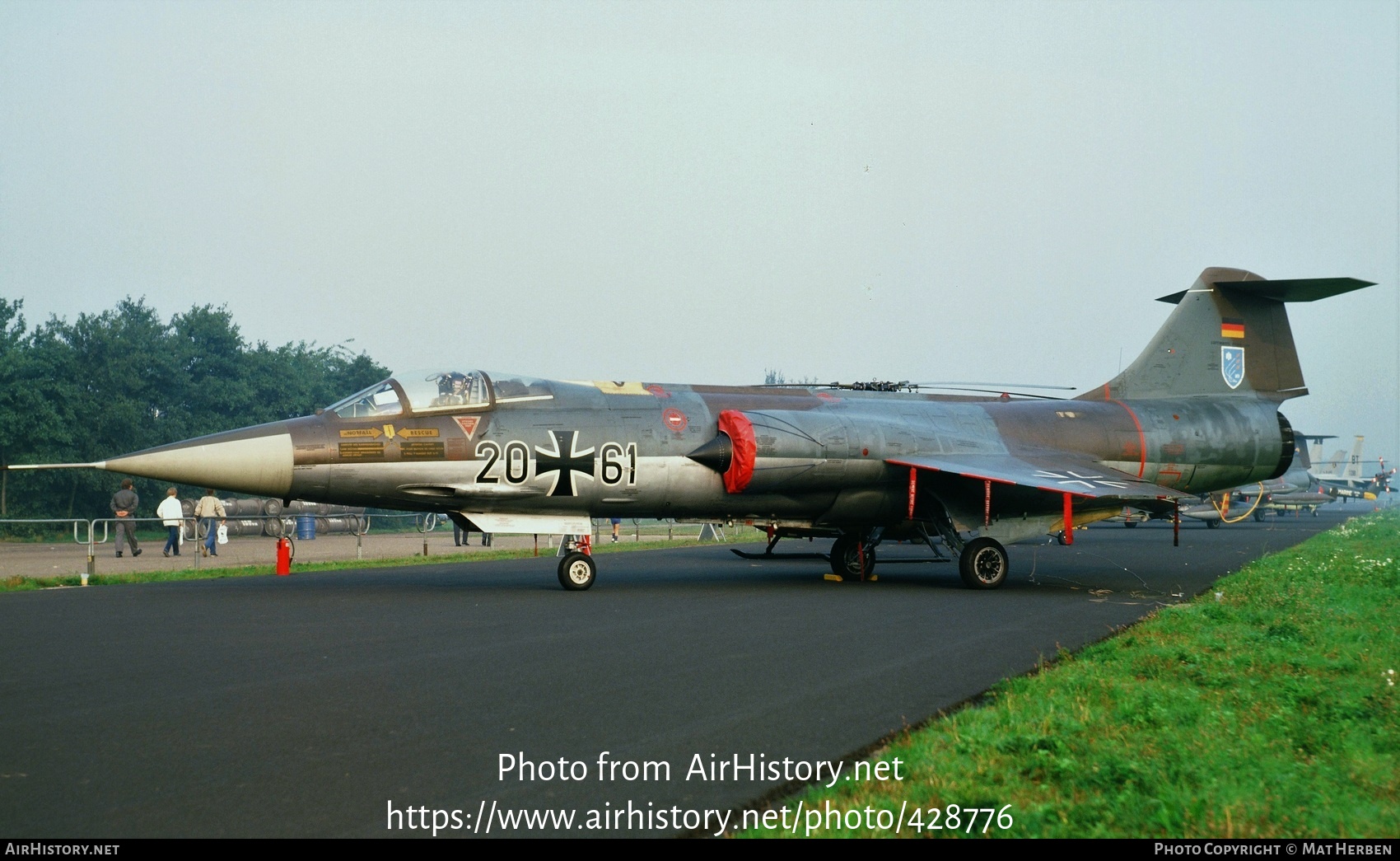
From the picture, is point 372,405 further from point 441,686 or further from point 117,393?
point 117,393

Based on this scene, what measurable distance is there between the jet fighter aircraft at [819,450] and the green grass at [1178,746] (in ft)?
23.3

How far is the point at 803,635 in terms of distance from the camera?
34.6ft

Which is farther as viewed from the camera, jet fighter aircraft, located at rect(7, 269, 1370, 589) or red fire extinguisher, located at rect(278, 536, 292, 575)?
red fire extinguisher, located at rect(278, 536, 292, 575)

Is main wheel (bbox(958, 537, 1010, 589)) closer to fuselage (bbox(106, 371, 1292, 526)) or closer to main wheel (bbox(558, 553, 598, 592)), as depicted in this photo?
fuselage (bbox(106, 371, 1292, 526))

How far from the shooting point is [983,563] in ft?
54.5

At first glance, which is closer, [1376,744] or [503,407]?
[1376,744]

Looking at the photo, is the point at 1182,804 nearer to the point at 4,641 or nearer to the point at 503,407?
the point at 4,641

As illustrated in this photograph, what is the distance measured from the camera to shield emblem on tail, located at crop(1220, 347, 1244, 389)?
20.4 metres

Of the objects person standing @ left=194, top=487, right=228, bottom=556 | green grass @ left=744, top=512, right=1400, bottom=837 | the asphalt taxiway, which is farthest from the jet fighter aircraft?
person standing @ left=194, top=487, right=228, bottom=556

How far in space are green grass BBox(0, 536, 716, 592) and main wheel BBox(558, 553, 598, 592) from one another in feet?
21.3

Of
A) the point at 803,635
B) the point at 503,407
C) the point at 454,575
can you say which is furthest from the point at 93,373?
the point at 803,635

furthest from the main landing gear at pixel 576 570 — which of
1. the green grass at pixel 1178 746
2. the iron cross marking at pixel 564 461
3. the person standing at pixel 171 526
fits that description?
the person standing at pixel 171 526

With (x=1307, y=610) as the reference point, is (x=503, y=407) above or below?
above
